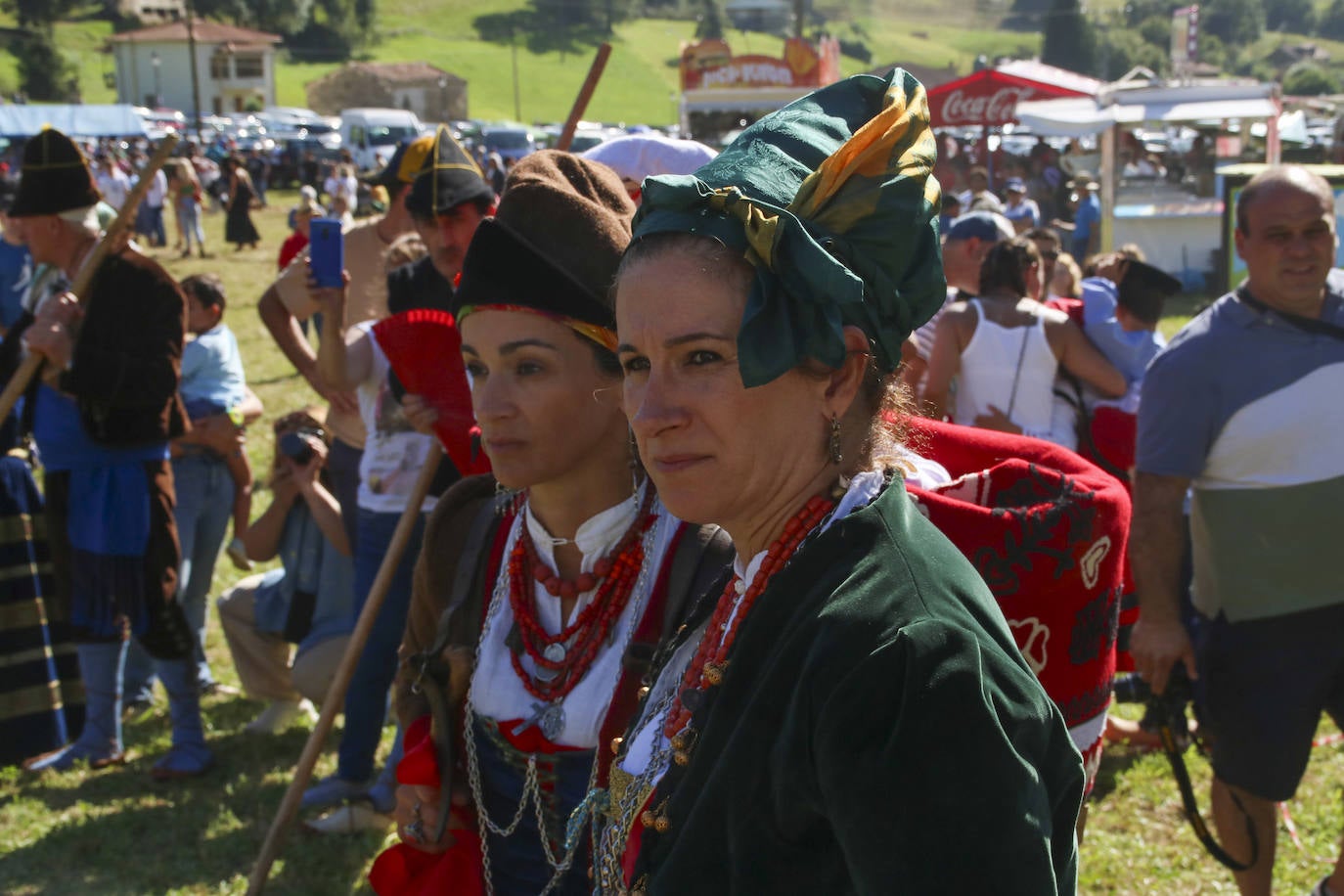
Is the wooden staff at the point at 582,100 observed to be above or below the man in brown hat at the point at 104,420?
above

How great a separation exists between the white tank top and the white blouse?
2.95 m

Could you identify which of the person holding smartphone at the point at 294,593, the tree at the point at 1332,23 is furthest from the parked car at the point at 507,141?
the tree at the point at 1332,23

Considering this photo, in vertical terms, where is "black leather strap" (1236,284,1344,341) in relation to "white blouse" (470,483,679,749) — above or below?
above

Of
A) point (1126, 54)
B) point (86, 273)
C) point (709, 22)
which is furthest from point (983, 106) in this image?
point (709, 22)

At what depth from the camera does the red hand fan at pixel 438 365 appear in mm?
3523

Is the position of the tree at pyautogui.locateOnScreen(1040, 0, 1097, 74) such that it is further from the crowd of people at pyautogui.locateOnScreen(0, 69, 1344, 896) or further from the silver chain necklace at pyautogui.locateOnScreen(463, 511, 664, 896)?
the silver chain necklace at pyautogui.locateOnScreen(463, 511, 664, 896)

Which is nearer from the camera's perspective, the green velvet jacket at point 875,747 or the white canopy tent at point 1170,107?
the green velvet jacket at point 875,747

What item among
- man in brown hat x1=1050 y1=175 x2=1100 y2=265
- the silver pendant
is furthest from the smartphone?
man in brown hat x1=1050 y1=175 x2=1100 y2=265

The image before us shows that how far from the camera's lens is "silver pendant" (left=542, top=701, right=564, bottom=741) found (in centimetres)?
225

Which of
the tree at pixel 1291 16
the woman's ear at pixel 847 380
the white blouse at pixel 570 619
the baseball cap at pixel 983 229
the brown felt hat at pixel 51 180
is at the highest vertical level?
the tree at pixel 1291 16

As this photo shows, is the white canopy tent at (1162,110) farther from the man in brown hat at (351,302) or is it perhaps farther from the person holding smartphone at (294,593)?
the person holding smartphone at (294,593)

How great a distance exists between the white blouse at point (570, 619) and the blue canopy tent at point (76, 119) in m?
43.7

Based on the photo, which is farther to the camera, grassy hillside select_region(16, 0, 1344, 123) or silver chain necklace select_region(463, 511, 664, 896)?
grassy hillside select_region(16, 0, 1344, 123)

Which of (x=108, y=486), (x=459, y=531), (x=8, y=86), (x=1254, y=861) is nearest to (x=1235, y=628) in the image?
(x=1254, y=861)
